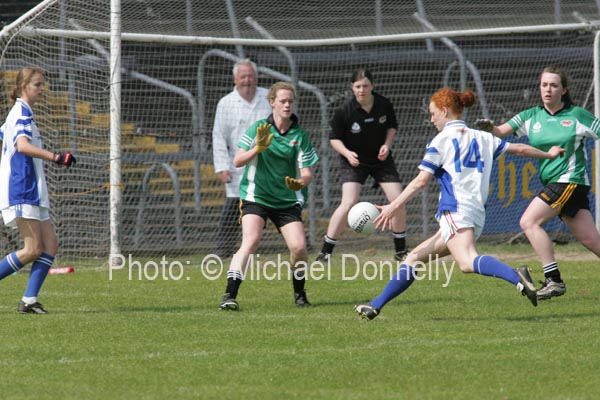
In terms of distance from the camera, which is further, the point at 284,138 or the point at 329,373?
the point at 284,138

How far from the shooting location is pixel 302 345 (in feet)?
23.8

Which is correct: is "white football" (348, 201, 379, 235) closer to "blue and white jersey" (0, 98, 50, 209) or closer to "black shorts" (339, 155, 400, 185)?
"blue and white jersey" (0, 98, 50, 209)

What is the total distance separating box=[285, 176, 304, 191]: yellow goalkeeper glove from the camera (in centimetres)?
883

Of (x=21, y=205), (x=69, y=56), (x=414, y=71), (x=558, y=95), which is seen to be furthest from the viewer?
(x=414, y=71)

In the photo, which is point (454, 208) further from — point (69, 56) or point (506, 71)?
point (506, 71)

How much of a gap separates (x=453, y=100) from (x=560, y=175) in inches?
74.8

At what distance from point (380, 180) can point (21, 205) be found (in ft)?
15.3

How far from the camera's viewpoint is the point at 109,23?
42.0ft

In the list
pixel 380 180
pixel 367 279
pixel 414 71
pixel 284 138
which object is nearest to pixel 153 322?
pixel 284 138

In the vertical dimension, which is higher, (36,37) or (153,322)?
(36,37)

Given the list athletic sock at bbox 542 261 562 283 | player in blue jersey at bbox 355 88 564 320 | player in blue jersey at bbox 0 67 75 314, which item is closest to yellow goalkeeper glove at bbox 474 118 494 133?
player in blue jersey at bbox 355 88 564 320

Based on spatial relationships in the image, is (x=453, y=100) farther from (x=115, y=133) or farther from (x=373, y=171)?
(x=115, y=133)

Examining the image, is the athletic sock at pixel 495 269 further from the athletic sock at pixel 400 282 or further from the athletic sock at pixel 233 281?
the athletic sock at pixel 233 281

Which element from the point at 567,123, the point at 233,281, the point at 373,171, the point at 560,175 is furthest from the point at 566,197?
the point at 373,171
